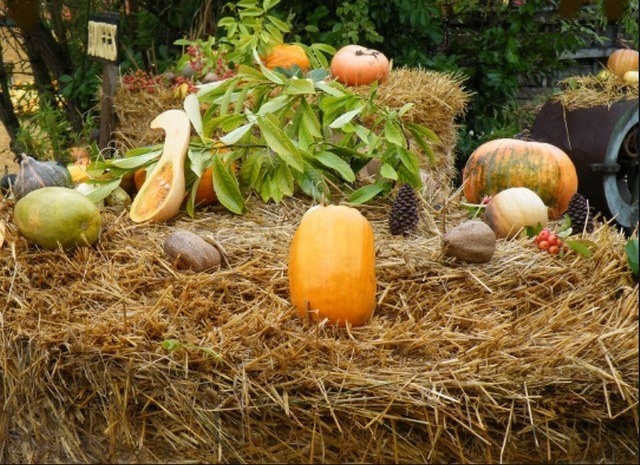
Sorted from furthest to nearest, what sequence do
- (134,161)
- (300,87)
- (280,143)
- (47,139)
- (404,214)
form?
(47,139), (134,161), (300,87), (280,143), (404,214)

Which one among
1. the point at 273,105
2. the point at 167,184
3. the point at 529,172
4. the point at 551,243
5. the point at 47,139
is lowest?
the point at 47,139

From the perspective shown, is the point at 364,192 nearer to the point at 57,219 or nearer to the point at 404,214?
the point at 404,214

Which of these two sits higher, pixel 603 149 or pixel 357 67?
pixel 357 67

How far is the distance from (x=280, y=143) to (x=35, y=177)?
2.74 ft

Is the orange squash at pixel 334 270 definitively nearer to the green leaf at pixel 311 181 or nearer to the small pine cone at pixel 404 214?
the small pine cone at pixel 404 214

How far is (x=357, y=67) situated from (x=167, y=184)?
6.33ft

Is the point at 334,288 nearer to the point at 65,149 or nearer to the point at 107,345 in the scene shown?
the point at 107,345

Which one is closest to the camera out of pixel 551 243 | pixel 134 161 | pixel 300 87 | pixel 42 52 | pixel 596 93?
pixel 551 243

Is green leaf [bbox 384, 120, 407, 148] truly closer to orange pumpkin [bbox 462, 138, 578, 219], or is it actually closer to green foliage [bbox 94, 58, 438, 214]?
green foliage [bbox 94, 58, 438, 214]

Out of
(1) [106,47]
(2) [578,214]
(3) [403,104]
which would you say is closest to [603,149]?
(3) [403,104]

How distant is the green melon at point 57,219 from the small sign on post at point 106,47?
126 centimetres

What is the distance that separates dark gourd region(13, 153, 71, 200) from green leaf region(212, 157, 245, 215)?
0.54 meters

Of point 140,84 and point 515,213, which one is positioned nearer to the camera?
point 515,213

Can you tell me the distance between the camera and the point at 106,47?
4.18m
